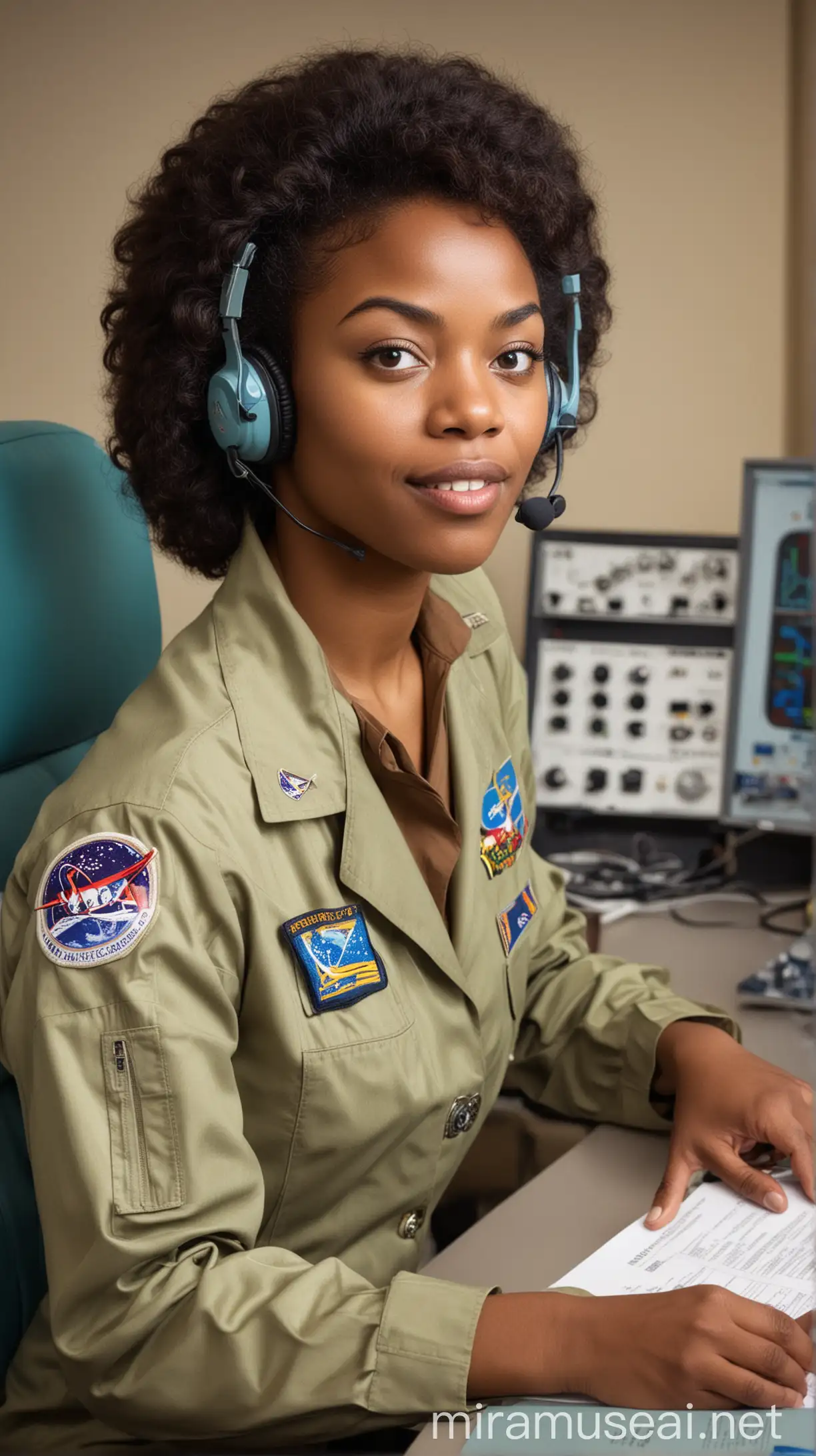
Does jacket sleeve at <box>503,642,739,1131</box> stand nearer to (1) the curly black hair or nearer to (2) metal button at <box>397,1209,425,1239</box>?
(2) metal button at <box>397,1209,425,1239</box>

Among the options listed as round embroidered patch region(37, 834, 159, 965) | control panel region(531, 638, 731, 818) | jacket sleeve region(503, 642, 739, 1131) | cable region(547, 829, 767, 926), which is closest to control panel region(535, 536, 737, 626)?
control panel region(531, 638, 731, 818)

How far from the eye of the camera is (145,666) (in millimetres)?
1251

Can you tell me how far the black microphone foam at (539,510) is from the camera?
1.03m

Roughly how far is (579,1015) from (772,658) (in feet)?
2.39

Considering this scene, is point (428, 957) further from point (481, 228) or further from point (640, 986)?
point (481, 228)

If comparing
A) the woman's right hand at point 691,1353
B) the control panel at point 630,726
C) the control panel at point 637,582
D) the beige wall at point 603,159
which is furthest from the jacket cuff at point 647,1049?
the beige wall at point 603,159

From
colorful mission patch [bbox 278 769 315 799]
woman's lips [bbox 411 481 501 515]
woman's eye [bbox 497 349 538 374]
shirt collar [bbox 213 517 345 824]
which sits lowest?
colorful mission patch [bbox 278 769 315 799]

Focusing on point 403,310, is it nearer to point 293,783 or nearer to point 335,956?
point 293,783

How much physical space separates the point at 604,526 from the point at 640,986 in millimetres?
1003

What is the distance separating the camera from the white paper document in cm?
84

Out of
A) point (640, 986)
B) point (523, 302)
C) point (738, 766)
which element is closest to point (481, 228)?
point (523, 302)

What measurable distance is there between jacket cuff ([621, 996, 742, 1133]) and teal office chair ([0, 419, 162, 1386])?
493 mm

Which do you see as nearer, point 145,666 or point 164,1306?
point 164,1306

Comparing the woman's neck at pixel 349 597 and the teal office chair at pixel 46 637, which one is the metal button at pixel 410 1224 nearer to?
the teal office chair at pixel 46 637
